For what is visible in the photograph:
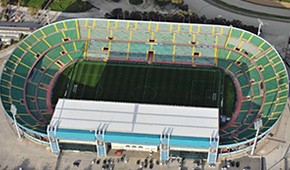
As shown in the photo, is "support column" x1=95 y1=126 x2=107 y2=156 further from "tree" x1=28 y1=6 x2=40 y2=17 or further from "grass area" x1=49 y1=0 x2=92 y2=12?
"grass area" x1=49 y1=0 x2=92 y2=12

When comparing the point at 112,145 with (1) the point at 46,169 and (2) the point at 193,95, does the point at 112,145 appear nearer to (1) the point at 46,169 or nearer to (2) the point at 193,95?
(1) the point at 46,169

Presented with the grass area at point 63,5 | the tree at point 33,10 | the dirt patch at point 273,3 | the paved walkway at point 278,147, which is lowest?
the paved walkway at point 278,147

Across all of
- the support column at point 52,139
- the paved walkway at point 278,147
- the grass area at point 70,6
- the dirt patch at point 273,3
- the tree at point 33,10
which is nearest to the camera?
the support column at point 52,139

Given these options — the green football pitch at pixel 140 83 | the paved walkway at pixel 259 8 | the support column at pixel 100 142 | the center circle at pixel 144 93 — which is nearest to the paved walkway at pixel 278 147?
the green football pitch at pixel 140 83

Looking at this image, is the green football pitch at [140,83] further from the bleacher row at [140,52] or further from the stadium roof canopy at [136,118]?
the stadium roof canopy at [136,118]

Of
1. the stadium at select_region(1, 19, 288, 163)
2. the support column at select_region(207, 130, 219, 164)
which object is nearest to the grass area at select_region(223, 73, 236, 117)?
the stadium at select_region(1, 19, 288, 163)

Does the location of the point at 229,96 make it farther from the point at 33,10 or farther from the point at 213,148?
the point at 33,10

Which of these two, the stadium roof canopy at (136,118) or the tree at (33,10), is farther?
the tree at (33,10)
